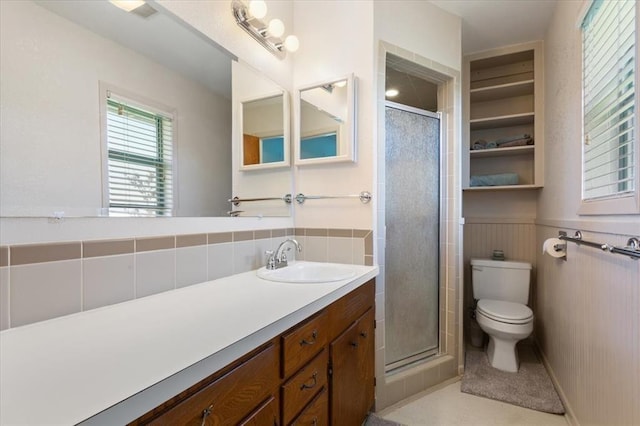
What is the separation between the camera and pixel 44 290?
0.78 meters

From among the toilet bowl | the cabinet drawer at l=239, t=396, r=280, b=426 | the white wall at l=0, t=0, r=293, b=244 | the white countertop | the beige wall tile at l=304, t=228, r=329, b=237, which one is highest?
the white wall at l=0, t=0, r=293, b=244

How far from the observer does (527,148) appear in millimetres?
2441

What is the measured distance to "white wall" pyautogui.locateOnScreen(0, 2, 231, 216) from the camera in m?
0.75

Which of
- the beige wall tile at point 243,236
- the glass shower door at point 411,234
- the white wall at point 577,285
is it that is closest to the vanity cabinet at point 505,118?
the white wall at point 577,285

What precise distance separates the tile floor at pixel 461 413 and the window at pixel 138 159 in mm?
1645

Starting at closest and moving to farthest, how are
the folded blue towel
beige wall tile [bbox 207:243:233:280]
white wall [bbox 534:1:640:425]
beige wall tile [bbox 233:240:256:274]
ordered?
white wall [bbox 534:1:640:425] < beige wall tile [bbox 207:243:233:280] < beige wall tile [bbox 233:240:256:274] < the folded blue towel

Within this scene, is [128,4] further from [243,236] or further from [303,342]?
[303,342]

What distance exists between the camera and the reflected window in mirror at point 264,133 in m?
1.56

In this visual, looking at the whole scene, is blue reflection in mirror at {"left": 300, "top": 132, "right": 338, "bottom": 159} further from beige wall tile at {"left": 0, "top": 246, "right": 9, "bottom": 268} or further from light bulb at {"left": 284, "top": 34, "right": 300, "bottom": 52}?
beige wall tile at {"left": 0, "top": 246, "right": 9, "bottom": 268}

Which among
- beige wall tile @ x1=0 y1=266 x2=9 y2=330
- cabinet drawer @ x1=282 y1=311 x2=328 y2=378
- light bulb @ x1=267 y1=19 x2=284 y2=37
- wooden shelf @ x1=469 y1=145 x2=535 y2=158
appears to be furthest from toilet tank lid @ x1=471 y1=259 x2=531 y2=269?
beige wall tile @ x1=0 y1=266 x2=9 y2=330

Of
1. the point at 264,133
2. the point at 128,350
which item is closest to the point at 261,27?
the point at 264,133

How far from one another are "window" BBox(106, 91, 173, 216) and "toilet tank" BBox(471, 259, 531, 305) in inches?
96.0

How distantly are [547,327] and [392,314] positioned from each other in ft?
3.97

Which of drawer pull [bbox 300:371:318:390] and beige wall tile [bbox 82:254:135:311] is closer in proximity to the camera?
beige wall tile [bbox 82:254:135:311]
